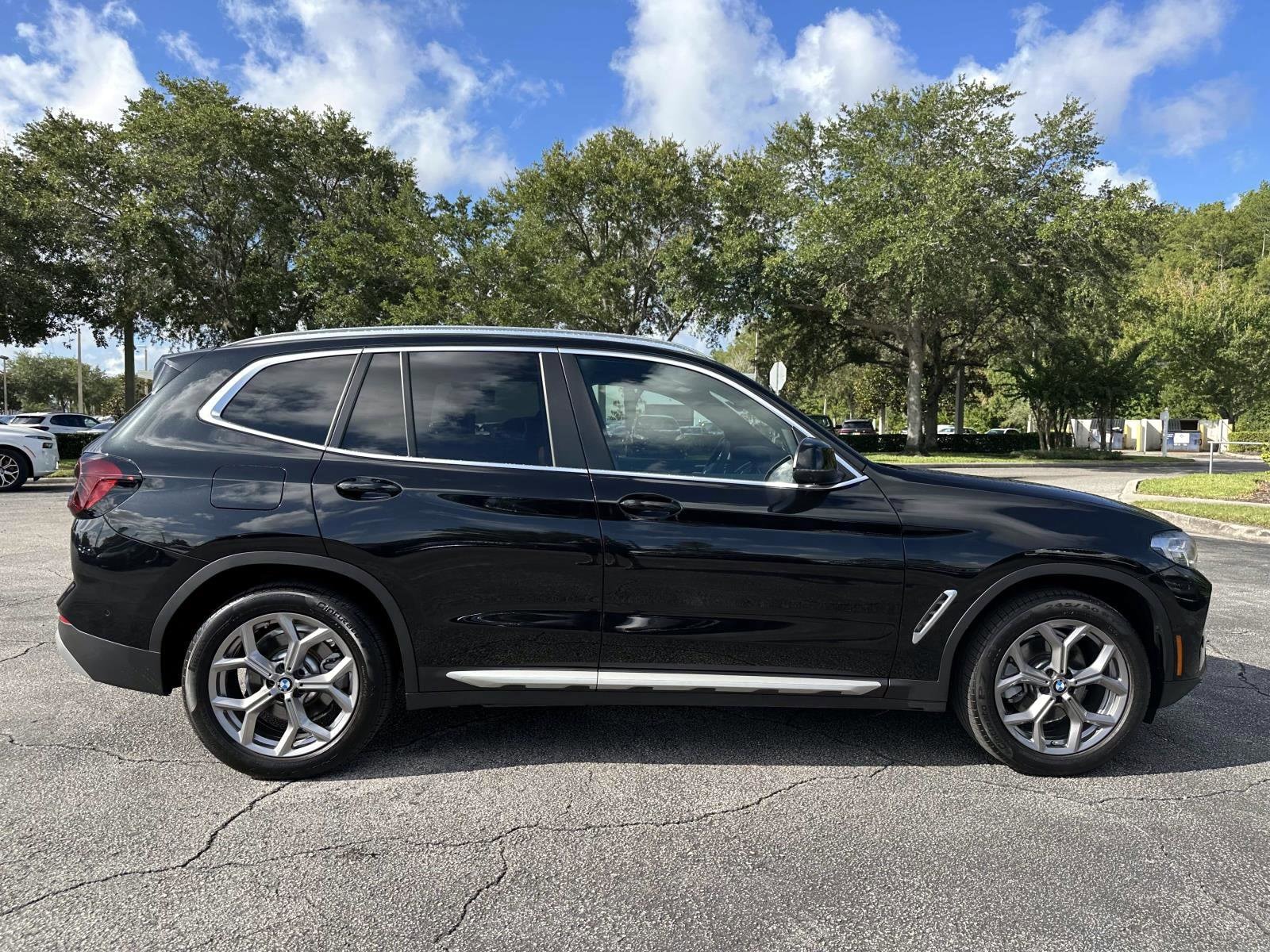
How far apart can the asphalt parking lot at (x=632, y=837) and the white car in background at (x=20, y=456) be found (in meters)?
13.4

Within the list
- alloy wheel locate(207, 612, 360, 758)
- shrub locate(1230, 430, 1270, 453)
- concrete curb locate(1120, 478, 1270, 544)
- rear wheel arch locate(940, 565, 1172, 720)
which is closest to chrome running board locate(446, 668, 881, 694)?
alloy wheel locate(207, 612, 360, 758)

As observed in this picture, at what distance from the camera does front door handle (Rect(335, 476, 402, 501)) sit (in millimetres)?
3230

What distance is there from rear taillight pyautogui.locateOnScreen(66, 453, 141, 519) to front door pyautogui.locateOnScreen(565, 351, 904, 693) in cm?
183

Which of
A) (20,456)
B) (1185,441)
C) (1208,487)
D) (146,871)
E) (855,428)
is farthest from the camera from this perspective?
(1185,441)

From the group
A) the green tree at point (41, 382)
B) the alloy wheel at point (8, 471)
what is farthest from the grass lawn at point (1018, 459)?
the green tree at point (41, 382)

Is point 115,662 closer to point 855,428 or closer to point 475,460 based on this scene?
point 475,460

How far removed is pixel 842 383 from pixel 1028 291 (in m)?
27.5

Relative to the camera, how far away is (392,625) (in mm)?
3254

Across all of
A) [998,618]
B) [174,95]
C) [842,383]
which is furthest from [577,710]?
[842,383]

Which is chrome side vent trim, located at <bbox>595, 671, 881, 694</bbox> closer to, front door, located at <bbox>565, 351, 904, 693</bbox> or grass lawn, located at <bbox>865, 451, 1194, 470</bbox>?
front door, located at <bbox>565, 351, 904, 693</bbox>

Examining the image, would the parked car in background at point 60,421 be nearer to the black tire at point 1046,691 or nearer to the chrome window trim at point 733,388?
the chrome window trim at point 733,388

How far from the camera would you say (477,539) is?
3.20m

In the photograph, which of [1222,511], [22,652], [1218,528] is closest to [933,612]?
[22,652]

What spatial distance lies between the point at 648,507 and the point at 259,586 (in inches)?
62.7
